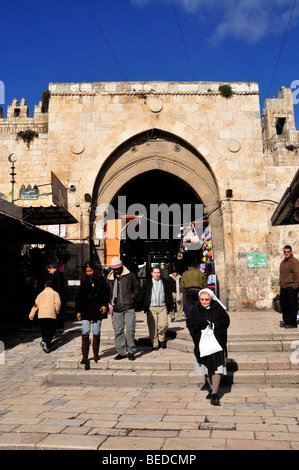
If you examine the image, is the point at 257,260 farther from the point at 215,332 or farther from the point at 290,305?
the point at 215,332

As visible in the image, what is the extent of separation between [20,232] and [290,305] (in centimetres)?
616

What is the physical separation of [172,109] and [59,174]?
4.17 metres

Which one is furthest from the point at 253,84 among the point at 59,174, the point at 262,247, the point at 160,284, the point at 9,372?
the point at 9,372

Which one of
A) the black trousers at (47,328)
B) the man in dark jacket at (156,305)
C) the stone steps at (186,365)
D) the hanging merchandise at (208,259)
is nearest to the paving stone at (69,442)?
the stone steps at (186,365)

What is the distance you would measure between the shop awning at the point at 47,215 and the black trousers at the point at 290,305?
5.55 m

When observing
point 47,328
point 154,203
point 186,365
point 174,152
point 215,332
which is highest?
point 174,152

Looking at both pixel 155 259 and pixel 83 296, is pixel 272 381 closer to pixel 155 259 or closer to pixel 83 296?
pixel 83 296

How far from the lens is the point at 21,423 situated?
4000 mm

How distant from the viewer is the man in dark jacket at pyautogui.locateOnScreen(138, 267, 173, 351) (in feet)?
23.0

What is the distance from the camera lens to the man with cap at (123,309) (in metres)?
6.40

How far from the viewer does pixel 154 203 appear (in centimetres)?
1841

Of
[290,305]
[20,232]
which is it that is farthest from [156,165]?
[290,305]

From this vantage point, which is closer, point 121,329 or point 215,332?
point 215,332

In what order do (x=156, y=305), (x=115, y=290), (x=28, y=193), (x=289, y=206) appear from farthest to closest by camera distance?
(x=28, y=193) → (x=156, y=305) → (x=289, y=206) → (x=115, y=290)
